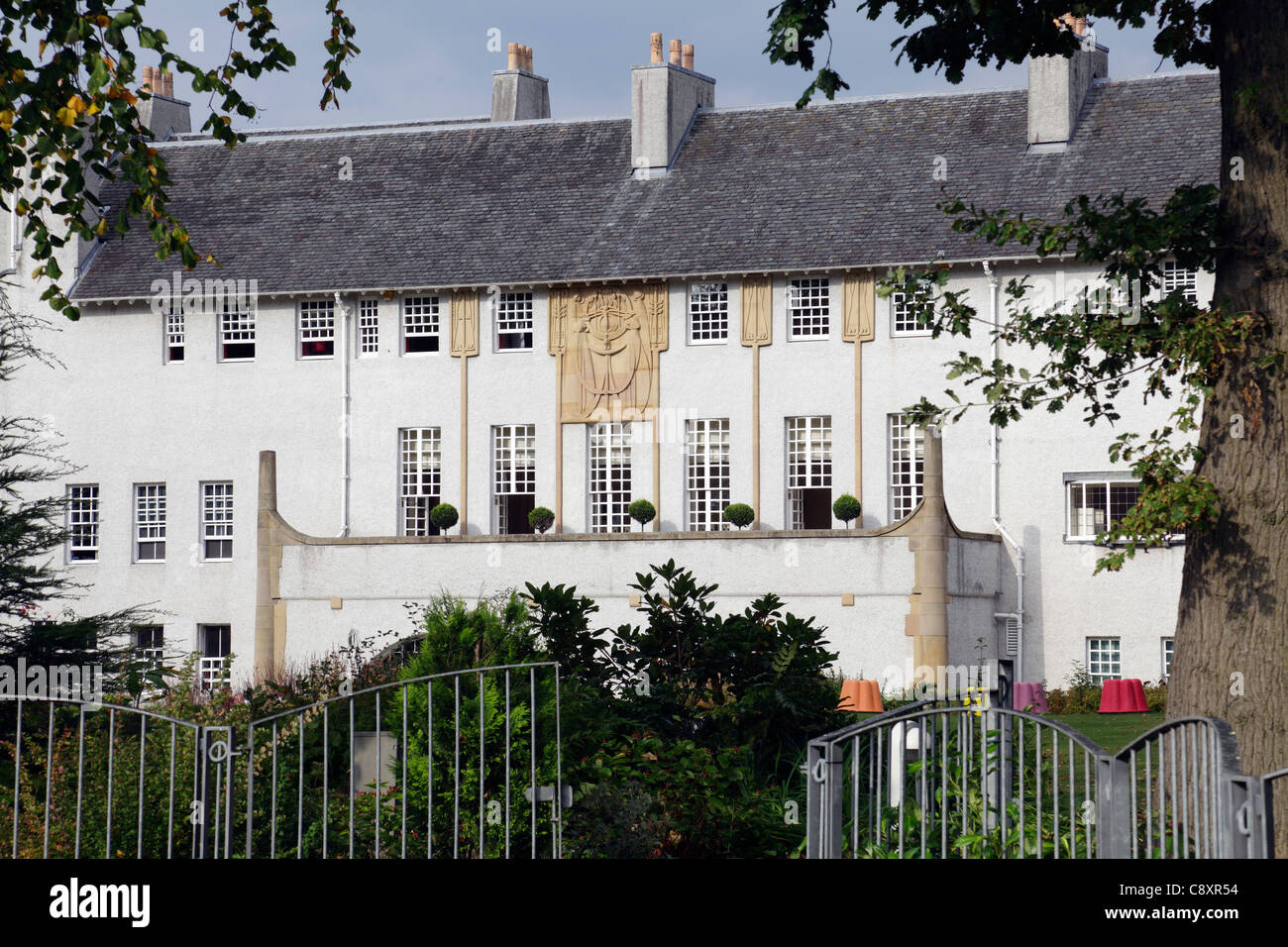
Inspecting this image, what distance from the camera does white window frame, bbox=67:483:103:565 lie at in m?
41.8

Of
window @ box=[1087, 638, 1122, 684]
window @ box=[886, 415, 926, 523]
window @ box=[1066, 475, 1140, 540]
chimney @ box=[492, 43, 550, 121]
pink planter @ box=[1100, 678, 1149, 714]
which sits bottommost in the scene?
pink planter @ box=[1100, 678, 1149, 714]

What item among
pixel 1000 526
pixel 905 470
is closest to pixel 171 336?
pixel 905 470

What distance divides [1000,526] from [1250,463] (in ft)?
77.9

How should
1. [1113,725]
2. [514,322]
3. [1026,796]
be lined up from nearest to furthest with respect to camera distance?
1. [1026,796]
2. [1113,725]
3. [514,322]

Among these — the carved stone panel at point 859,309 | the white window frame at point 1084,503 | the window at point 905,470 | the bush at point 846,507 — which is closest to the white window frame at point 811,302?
the carved stone panel at point 859,309

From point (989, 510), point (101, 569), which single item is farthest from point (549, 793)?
point (101, 569)

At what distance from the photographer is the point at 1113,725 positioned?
29.5m

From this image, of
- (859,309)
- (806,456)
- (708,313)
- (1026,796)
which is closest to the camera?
(1026,796)

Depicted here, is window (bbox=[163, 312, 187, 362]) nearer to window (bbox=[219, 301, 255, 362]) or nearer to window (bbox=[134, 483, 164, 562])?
window (bbox=[219, 301, 255, 362])

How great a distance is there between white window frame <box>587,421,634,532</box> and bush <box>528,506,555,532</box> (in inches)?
33.4

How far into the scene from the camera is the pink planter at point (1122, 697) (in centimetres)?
3294

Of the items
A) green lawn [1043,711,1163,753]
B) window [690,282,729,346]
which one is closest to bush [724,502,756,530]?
window [690,282,729,346]

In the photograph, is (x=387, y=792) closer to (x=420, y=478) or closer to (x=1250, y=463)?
(x=1250, y=463)
